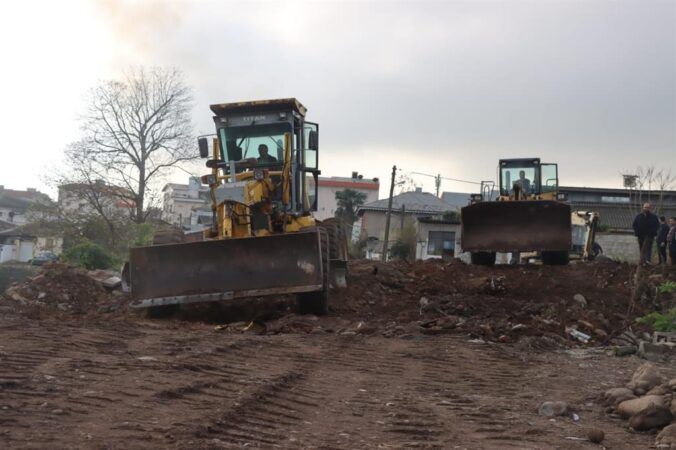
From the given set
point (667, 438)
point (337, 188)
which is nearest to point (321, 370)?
point (667, 438)

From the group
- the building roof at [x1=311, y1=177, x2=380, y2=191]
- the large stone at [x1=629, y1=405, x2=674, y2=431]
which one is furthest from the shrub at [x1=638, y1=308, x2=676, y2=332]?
the building roof at [x1=311, y1=177, x2=380, y2=191]

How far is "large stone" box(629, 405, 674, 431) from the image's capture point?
5.48 m

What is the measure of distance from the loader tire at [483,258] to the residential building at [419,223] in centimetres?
1560

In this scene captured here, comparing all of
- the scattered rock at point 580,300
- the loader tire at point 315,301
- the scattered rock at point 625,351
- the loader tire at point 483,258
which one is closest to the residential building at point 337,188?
→ the loader tire at point 483,258

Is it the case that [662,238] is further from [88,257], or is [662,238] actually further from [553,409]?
[88,257]

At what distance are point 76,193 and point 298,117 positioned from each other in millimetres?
30407

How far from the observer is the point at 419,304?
44.3 ft

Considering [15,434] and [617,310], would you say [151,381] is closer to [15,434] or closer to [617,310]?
[15,434]

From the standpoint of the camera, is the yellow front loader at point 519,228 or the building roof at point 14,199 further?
the building roof at point 14,199

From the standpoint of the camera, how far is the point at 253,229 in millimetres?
11898

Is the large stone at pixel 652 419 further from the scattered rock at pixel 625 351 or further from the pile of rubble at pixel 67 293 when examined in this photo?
the pile of rubble at pixel 67 293

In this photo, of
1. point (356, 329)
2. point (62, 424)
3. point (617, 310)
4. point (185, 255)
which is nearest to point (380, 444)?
point (62, 424)

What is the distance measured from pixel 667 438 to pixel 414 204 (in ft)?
198

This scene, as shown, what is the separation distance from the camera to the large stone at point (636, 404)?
564 cm
